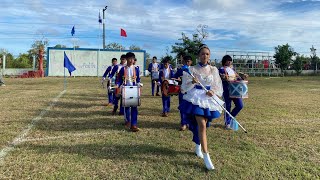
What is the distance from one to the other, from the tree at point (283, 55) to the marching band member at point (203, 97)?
44.4 meters

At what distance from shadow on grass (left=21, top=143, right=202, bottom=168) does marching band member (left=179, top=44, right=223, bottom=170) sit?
515 millimetres

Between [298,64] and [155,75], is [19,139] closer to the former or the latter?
[155,75]

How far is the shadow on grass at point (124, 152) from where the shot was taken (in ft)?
17.0

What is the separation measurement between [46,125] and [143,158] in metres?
3.55

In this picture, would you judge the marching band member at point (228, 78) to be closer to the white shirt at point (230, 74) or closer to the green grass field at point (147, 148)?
the white shirt at point (230, 74)

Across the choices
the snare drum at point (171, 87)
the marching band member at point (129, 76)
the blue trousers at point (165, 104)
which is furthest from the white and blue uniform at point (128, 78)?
the blue trousers at point (165, 104)

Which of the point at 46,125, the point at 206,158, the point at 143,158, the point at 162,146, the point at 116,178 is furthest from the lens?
the point at 46,125

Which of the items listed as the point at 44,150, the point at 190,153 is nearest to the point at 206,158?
the point at 190,153

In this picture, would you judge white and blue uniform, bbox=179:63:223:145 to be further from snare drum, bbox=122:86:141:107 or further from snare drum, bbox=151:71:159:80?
snare drum, bbox=151:71:159:80

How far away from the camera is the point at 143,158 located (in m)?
5.26

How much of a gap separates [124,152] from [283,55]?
4500 cm

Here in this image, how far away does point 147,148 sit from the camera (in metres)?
5.80

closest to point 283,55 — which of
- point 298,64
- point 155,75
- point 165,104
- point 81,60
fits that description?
point 298,64

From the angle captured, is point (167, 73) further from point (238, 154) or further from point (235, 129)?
point (238, 154)
